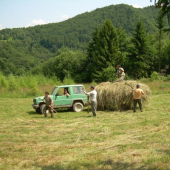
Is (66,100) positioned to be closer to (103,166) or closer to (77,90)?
(77,90)

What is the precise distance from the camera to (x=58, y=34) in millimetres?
177250

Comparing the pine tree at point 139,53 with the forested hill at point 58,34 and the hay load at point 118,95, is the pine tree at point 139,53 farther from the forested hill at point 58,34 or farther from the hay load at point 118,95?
the forested hill at point 58,34

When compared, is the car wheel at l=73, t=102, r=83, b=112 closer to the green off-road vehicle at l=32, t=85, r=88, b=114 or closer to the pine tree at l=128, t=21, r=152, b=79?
the green off-road vehicle at l=32, t=85, r=88, b=114

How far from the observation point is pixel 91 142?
328 inches

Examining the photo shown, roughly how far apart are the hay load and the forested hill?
10682cm

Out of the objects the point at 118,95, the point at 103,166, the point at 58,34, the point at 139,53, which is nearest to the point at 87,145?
the point at 103,166

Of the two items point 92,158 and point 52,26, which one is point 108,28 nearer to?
point 92,158

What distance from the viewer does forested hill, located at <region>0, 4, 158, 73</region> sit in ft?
429

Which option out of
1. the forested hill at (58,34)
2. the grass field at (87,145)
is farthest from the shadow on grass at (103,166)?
the forested hill at (58,34)

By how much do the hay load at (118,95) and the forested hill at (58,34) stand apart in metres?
107

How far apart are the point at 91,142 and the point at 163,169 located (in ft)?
9.89

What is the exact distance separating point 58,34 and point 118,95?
549 feet

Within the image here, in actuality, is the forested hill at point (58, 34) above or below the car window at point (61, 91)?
above

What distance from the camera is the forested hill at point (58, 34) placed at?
13075cm
